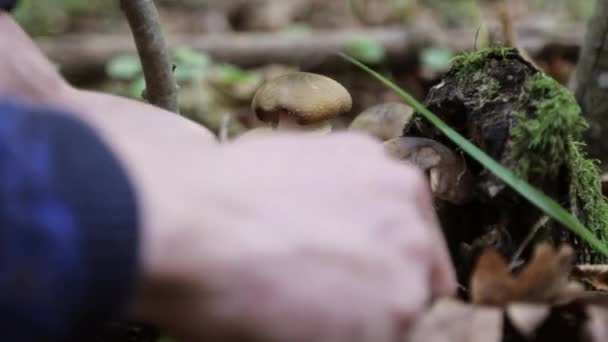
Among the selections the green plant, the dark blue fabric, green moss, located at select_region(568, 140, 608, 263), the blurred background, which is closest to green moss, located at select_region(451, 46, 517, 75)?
green moss, located at select_region(568, 140, 608, 263)

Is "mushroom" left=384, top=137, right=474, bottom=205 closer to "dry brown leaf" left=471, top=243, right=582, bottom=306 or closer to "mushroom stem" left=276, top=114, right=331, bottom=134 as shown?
"dry brown leaf" left=471, top=243, right=582, bottom=306

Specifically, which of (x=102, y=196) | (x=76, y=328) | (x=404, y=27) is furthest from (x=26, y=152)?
(x=404, y=27)

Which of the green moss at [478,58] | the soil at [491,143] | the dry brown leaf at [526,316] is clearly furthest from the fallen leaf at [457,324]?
the green moss at [478,58]

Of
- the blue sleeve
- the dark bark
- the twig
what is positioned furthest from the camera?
the dark bark

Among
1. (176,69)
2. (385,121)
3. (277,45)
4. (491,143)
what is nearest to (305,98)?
(385,121)

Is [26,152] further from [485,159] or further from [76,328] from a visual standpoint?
[485,159]

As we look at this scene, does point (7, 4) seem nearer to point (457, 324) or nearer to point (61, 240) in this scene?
point (61, 240)
